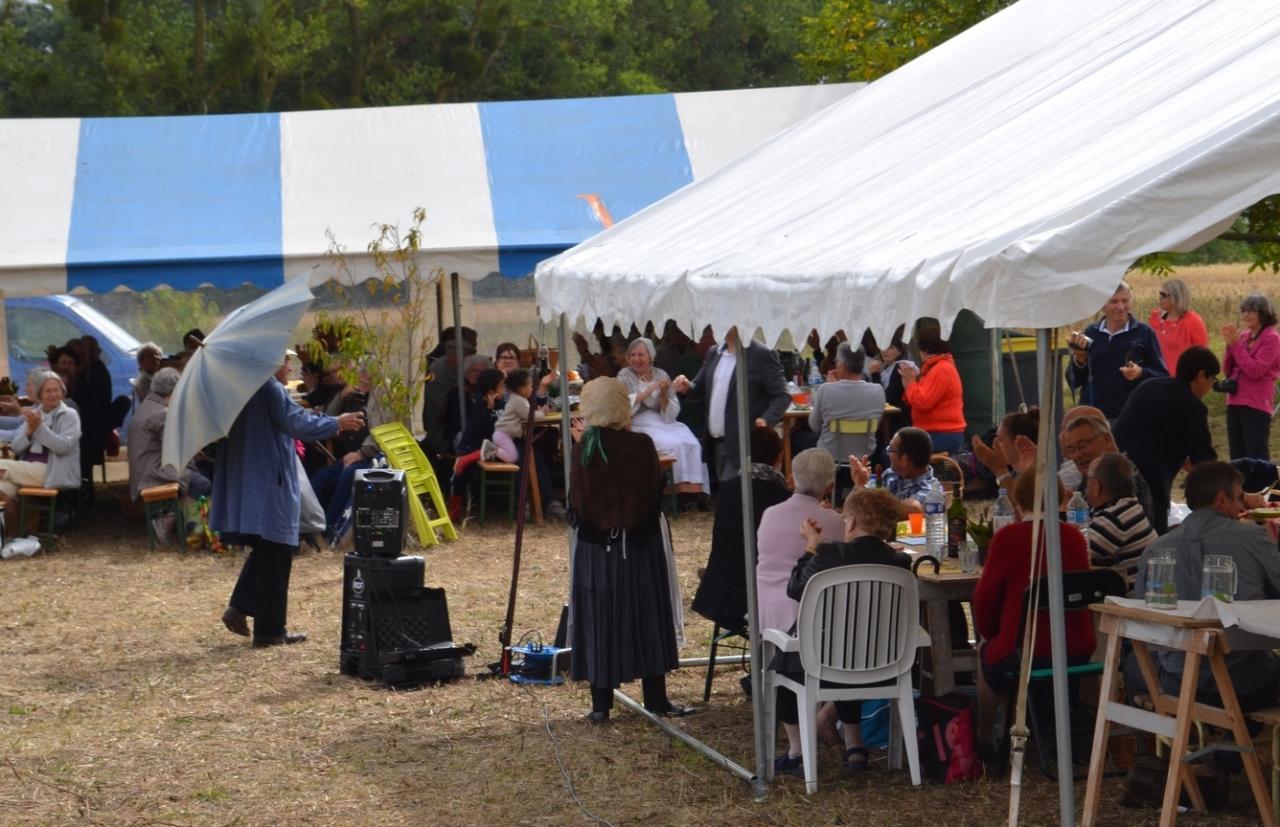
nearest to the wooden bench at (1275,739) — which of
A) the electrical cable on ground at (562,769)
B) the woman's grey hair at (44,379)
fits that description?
the electrical cable on ground at (562,769)

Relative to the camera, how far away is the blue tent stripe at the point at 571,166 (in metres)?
12.2

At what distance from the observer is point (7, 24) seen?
102 feet

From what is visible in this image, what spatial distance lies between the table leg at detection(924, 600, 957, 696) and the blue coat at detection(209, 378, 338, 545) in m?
3.61

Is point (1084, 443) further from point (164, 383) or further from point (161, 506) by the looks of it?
point (161, 506)

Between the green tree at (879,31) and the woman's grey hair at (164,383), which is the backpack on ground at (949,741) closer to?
the woman's grey hair at (164,383)

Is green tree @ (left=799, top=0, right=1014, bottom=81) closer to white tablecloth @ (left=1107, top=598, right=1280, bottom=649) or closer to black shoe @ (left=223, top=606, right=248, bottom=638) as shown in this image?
black shoe @ (left=223, top=606, right=248, bottom=638)

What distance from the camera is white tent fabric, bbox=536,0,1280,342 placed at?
3604mm

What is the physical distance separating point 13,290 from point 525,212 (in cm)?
376

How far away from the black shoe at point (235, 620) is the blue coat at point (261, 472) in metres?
0.54

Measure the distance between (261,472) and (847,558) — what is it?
3.68 meters

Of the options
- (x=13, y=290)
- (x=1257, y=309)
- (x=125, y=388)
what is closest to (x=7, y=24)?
(x=125, y=388)

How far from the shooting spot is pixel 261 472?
26.5 ft

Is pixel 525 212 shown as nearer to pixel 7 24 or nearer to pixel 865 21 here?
pixel 865 21

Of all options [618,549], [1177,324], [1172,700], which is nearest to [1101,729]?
[1172,700]
